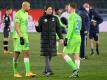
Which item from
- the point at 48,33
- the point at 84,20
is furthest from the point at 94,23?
the point at 48,33

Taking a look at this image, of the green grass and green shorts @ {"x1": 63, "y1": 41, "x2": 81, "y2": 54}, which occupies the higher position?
green shorts @ {"x1": 63, "y1": 41, "x2": 81, "y2": 54}

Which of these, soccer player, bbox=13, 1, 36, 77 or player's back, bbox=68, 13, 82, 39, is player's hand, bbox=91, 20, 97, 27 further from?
soccer player, bbox=13, 1, 36, 77

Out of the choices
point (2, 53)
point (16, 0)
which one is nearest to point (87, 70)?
point (2, 53)

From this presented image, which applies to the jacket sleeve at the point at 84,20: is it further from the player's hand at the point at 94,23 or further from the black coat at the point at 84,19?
the player's hand at the point at 94,23

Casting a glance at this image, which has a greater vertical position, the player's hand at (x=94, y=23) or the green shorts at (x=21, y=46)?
the player's hand at (x=94, y=23)

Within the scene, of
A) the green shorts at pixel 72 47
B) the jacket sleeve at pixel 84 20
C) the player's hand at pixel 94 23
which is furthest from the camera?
the player's hand at pixel 94 23

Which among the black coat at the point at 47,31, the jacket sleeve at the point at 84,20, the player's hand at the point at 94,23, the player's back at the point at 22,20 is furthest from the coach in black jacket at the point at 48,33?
the player's hand at the point at 94,23

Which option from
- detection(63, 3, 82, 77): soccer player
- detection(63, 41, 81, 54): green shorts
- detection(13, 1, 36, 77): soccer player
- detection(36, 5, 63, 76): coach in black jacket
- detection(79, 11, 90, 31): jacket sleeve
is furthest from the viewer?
detection(79, 11, 90, 31): jacket sleeve

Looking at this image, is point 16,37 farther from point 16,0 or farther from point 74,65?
point 16,0

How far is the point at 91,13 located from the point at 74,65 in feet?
26.9

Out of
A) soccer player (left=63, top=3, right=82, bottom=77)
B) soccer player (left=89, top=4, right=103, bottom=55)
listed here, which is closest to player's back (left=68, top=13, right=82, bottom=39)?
soccer player (left=63, top=3, right=82, bottom=77)

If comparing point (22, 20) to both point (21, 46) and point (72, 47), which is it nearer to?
point (21, 46)

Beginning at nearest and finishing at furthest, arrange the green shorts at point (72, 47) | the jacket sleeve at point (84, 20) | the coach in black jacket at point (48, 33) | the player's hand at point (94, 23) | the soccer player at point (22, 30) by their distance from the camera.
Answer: the soccer player at point (22, 30)
the green shorts at point (72, 47)
the coach in black jacket at point (48, 33)
the jacket sleeve at point (84, 20)
the player's hand at point (94, 23)

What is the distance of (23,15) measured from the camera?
15586 mm
